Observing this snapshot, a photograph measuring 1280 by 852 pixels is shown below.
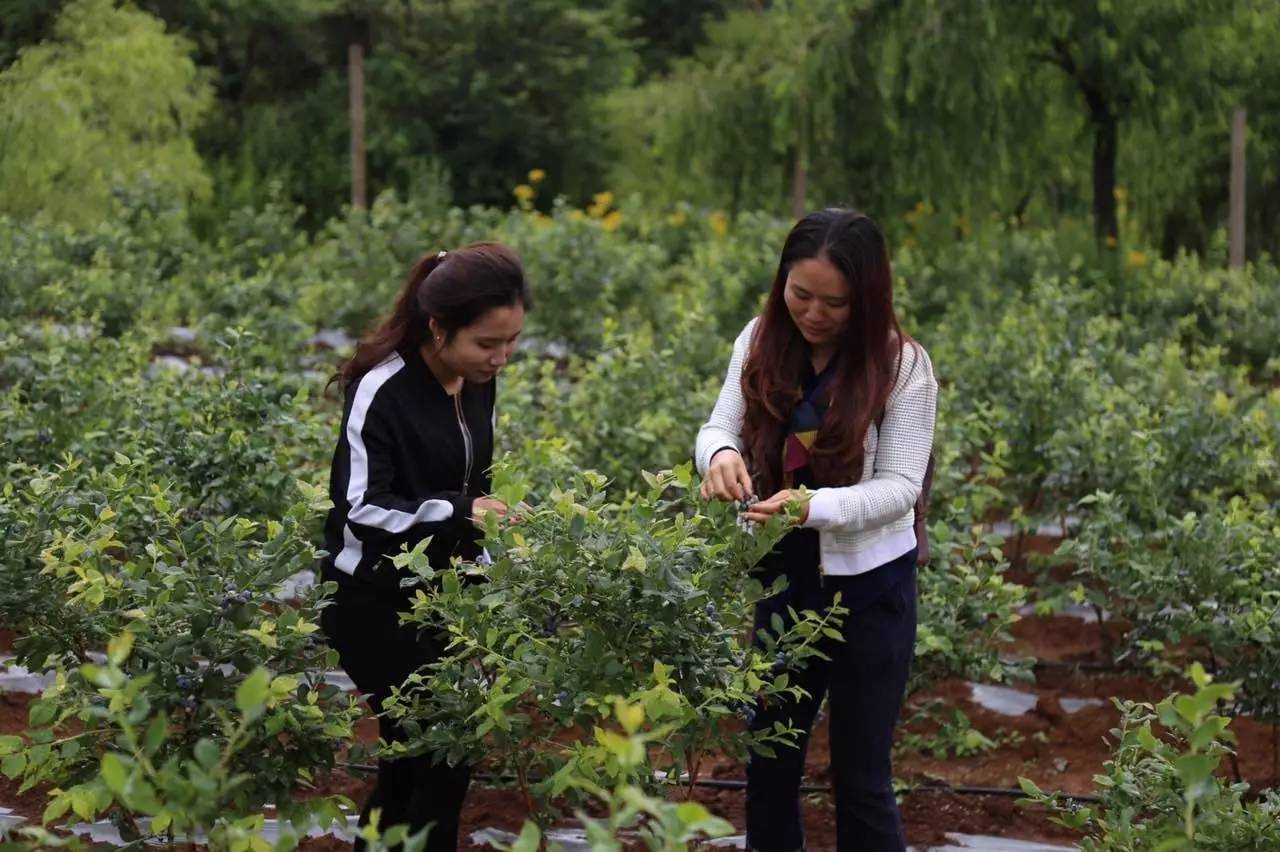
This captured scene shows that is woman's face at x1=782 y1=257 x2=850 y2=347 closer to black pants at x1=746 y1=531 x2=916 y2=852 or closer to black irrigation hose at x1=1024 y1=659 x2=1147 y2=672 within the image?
black pants at x1=746 y1=531 x2=916 y2=852

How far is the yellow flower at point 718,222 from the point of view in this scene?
1206 cm

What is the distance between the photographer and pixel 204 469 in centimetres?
405

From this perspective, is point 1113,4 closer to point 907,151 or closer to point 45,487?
point 907,151

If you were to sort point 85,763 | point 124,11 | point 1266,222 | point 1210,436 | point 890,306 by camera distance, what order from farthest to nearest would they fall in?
point 1266,222 → point 124,11 → point 1210,436 → point 890,306 → point 85,763

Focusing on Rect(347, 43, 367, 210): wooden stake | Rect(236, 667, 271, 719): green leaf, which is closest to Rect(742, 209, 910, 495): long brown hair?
Rect(236, 667, 271, 719): green leaf

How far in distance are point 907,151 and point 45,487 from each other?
8978 mm

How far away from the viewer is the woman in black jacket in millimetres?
2951

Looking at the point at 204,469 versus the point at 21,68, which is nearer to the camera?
the point at 204,469

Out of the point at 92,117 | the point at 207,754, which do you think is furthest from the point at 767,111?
the point at 207,754

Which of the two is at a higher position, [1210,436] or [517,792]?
[1210,436]

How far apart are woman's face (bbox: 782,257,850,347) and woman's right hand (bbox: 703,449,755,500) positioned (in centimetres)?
26

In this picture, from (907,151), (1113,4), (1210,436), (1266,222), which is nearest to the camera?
(1210,436)

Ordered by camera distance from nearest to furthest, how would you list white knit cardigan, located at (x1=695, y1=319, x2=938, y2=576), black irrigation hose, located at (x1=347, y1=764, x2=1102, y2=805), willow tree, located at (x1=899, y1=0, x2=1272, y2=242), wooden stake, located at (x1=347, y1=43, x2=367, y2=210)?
white knit cardigan, located at (x1=695, y1=319, x2=938, y2=576), black irrigation hose, located at (x1=347, y1=764, x2=1102, y2=805), willow tree, located at (x1=899, y1=0, x2=1272, y2=242), wooden stake, located at (x1=347, y1=43, x2=367, y2=210)

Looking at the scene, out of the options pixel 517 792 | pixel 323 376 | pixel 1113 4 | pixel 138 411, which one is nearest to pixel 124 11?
pixel 1113 4
